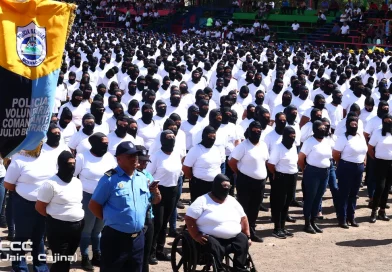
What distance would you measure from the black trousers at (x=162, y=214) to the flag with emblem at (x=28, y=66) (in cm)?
338

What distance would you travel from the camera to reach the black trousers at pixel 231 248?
722 cm

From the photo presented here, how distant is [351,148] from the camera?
10.2 m

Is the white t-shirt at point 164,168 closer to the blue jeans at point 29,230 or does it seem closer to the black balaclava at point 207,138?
the black balaclava at point 207,138

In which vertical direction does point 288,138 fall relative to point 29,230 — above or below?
above

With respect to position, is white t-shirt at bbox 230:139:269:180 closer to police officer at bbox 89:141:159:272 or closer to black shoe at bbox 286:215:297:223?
black shoe at bbox 286:215:297:223

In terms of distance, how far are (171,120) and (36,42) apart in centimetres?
489

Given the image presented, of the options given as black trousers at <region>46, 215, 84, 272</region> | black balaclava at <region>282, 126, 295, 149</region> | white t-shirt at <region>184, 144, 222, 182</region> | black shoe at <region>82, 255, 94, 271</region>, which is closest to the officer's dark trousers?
black trousers at <region>46, 215, 84, 272</region>

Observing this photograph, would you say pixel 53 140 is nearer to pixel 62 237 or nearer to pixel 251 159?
pixel 62 237

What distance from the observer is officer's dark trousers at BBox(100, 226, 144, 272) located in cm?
614

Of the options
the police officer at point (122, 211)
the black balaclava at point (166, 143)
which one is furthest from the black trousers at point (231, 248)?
the black balaclava at point (166, 143)

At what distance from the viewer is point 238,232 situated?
7.41 metres

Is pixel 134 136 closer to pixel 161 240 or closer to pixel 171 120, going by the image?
pixel 171 120

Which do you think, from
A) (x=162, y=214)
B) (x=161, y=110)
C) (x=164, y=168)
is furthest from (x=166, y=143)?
(x=161, y=110)

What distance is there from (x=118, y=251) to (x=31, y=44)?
2084 mm
